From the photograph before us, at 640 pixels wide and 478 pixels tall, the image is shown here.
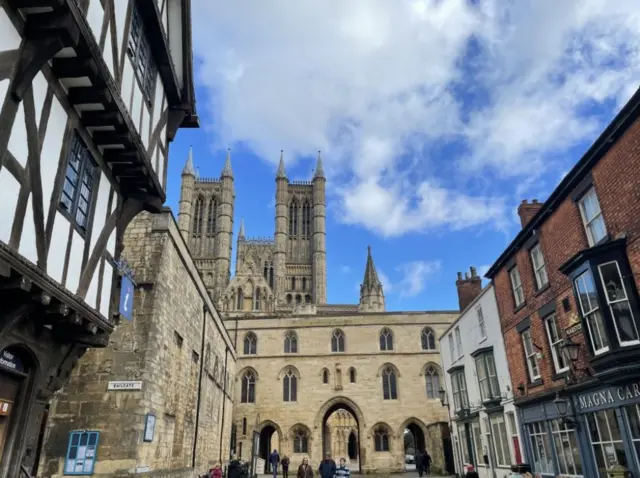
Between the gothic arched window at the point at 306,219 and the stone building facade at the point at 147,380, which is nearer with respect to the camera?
the stone building facade at the point at 147,380

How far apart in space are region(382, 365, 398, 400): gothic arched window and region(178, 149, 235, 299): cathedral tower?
1761 inches

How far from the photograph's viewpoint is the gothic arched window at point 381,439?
32.9 meters

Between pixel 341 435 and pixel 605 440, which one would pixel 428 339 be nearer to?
pixel 605 440

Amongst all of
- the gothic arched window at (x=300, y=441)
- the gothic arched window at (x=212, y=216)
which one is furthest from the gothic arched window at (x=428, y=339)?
the gothic arched window at (x=212, y=216)

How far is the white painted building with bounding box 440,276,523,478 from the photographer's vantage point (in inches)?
659

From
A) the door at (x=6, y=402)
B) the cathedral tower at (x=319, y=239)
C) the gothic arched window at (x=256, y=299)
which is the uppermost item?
the cathedral tower at (x=319, y=239)

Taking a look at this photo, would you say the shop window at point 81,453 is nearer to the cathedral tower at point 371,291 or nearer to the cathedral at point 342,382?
the cathedral at point 342,382

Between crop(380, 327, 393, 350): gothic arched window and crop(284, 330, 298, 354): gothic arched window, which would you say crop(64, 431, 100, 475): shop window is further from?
crop(380, 327, 393, 350): gothic arched window

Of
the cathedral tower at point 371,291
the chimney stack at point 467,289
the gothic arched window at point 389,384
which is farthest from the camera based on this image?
the cathedral tower at point 371,291

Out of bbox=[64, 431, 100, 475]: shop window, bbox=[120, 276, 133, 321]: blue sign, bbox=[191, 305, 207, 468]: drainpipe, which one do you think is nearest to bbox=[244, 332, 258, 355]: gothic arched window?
bbox=[191, 305, 207, 468]: drainpipe

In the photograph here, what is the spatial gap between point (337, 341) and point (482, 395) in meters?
17.5

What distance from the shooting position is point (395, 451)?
3209cm

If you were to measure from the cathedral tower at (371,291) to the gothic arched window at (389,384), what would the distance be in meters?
28.8

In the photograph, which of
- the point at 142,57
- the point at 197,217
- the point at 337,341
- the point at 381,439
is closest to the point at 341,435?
the point at 381,439
